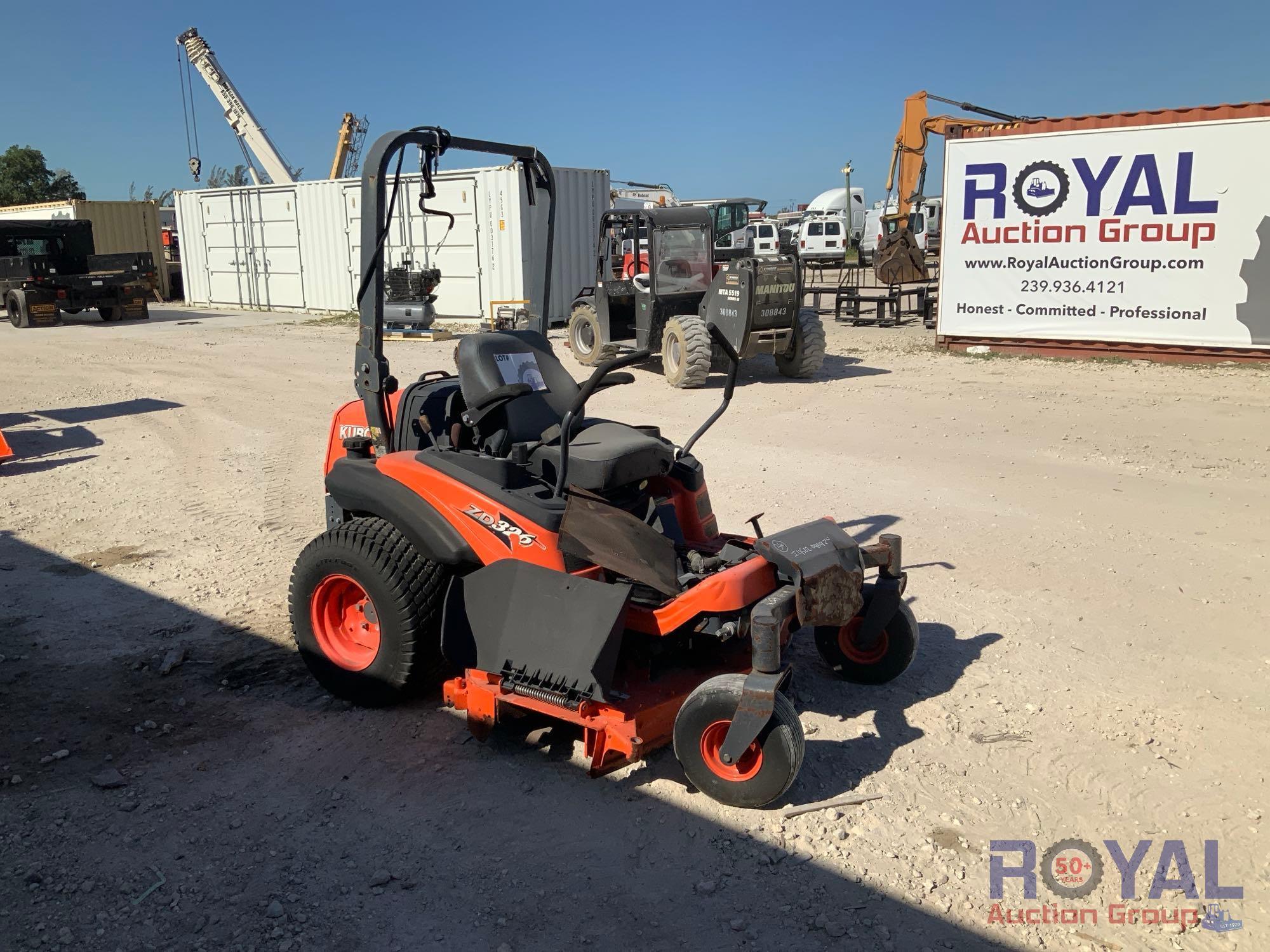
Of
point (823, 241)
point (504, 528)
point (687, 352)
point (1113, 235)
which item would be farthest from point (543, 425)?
point (823, 241)

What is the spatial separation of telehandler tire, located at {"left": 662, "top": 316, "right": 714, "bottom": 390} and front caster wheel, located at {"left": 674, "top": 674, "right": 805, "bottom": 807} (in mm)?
8945

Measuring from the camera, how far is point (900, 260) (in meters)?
20.0

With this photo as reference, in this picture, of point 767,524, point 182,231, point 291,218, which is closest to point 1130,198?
point 767,524

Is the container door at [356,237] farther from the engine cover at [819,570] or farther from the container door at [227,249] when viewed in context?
the engine cover at [819,570]

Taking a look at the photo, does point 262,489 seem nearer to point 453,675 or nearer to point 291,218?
point 453,675

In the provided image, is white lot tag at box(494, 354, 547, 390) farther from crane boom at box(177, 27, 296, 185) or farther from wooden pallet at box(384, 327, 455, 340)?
crane boom at box(177, 27, 296, 185)

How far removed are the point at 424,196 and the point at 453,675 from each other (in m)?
2.07

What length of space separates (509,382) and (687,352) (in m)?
8.09

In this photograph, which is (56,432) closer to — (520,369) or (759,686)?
(520,369)

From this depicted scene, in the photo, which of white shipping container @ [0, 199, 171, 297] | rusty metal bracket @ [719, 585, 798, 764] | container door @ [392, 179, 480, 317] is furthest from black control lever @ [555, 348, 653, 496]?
white shipping container @ [0, 199, 171, 297]

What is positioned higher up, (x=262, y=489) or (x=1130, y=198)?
(x=1130, y=198)

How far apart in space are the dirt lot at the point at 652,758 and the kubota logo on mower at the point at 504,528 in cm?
81

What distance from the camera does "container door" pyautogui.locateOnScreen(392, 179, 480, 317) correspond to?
64.0ft

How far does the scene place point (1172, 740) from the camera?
3814mm
